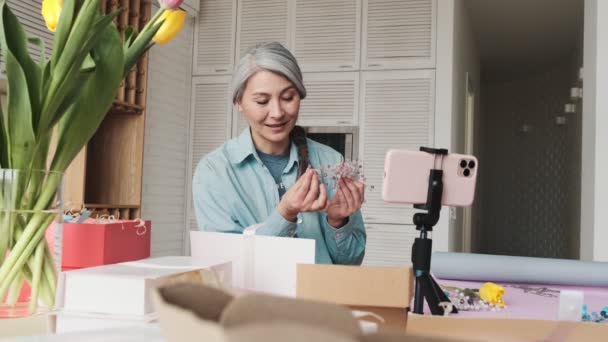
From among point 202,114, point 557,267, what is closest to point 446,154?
point 557,267

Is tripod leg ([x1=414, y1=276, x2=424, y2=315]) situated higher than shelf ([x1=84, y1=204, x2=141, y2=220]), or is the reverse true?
tripod leg ([x1=414, y1=276, x2=424, y2=315])

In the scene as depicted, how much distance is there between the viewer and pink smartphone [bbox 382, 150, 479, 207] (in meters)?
0.93

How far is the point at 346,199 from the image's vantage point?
1380 mm

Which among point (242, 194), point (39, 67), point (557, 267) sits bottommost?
point (557, 267)

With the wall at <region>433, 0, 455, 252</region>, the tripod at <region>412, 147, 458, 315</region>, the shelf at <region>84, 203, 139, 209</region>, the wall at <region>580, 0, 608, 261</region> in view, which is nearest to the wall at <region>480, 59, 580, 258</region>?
the wall at <region>433, 0, 455, 252</region>

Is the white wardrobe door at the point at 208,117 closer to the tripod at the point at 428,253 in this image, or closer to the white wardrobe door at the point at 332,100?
the white wardrobe door at the point at 332,100

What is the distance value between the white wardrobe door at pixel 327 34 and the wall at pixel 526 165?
414cm

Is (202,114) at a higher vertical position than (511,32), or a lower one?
lower

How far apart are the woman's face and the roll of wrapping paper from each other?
596mm

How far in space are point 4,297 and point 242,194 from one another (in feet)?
3.50

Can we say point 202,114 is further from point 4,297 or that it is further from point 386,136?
point 4,297

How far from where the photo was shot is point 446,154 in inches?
37.5

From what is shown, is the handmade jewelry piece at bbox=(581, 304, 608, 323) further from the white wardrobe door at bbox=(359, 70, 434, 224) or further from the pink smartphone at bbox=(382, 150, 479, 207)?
the white wardrobe door at bbox=(359, 70, 434, 224)

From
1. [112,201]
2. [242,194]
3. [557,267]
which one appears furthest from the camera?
[112,201]
